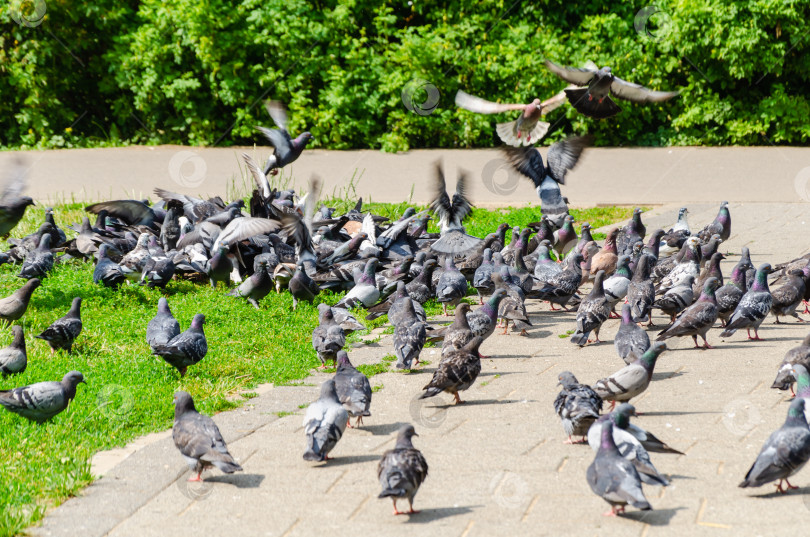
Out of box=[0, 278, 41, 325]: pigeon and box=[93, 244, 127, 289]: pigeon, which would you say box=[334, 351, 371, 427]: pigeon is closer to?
box=[0, 278, 41, 325]: pigeon

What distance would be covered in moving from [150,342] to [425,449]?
2482 mm

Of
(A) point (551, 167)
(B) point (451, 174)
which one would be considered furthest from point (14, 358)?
(B) point (451, 174)

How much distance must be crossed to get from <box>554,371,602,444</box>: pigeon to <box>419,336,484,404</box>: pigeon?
0.76m

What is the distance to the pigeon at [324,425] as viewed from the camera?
484cm

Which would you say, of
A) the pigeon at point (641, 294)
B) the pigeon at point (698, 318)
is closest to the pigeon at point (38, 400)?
the pigeon at point (698, 318)

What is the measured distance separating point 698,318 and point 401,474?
3.61 metres

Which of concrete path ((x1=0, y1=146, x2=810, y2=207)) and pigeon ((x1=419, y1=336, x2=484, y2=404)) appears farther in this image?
concrete path ((x1=0, y1=146, x2=810, y2=207))

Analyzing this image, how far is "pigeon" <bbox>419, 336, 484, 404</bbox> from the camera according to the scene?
19.1 ft

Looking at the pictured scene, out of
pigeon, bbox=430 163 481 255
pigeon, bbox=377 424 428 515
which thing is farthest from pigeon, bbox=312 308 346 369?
pigeon, bbox=430 163 481 255

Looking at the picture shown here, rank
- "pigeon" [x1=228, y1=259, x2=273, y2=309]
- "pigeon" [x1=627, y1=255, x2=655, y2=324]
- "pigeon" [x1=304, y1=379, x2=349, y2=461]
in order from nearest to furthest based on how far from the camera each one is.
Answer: "pigeon" [x1=304, y1=379, x2=349, y2=461] → "pigeon" [x1=627, y1=255, x2=655, y2=324] → "pigeon" [x1=228, y1=259, x2=273, y2=309]

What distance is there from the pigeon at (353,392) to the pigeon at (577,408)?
3.67 ft

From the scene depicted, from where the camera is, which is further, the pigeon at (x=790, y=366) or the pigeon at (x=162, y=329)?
the pigeon at (x=162, y=329)

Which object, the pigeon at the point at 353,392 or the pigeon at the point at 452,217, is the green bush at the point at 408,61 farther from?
the pigeon at the point at 353,392

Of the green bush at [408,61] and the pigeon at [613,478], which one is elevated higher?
the pigeon at [613,478]
